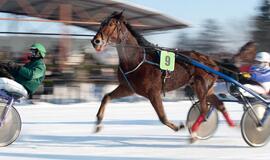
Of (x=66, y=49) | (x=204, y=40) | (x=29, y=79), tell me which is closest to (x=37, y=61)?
(x=29, y=79)

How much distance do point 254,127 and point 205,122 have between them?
103cm

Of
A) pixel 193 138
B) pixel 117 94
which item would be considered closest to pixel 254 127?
pixel 193 138

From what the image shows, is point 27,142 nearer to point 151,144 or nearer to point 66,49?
point 151,144

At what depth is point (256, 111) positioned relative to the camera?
26.3 feet

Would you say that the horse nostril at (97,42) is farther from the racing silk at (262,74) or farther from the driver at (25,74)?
the racing silk at (262,74)

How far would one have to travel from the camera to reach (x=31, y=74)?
7629 mm

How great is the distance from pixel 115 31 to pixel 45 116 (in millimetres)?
5013

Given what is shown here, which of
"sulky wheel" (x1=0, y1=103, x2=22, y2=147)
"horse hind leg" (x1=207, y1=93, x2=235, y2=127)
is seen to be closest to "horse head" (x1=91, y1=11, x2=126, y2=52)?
"sulky wheel" (x1=0, y1=103, x2=22, y2=147)

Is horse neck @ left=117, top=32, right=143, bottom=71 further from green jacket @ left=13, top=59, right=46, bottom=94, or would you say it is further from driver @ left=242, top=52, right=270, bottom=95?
driver @ left=242, top=52, right=270, bottom=95

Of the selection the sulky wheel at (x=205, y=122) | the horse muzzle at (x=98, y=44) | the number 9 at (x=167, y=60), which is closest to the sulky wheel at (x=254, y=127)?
the sulky wheel at (x=205, y=122)

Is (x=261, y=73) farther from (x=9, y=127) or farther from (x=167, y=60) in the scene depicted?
(x=9, y=127)

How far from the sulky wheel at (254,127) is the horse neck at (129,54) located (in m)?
1.66

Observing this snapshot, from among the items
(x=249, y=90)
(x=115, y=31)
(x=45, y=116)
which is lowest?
(x=45, y=116)

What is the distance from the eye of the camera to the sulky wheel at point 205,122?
28.6 ft
